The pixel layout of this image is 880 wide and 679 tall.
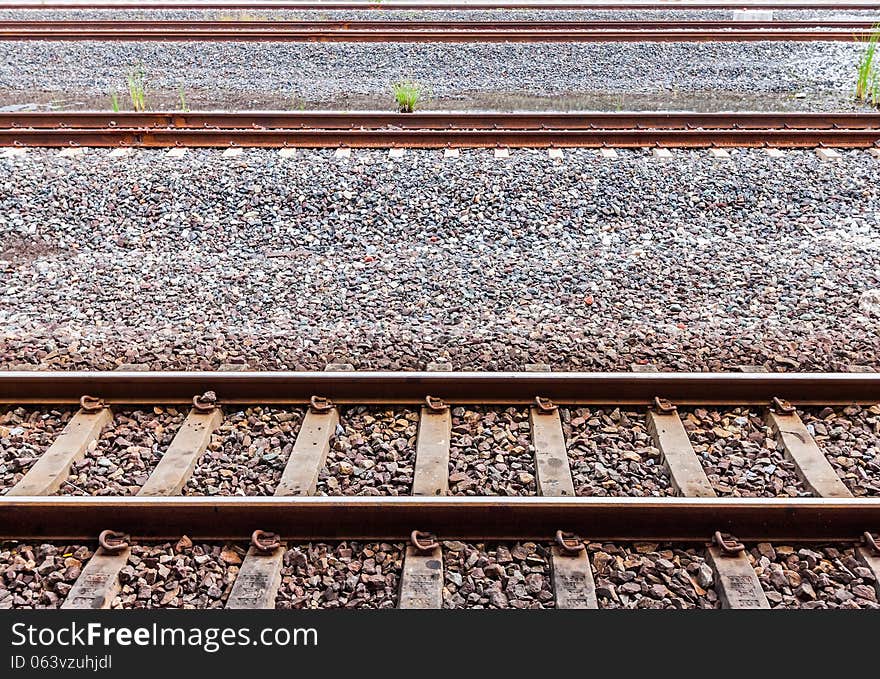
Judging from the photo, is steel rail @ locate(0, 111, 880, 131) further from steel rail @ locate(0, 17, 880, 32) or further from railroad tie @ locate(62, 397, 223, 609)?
steel rail @ locate(0, 17, 880, 32)

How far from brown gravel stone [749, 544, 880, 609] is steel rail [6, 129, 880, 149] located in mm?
5357

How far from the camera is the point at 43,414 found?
164 inches

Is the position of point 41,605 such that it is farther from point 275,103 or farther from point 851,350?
point 275,103

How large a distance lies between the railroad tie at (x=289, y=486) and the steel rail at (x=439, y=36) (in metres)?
9.93

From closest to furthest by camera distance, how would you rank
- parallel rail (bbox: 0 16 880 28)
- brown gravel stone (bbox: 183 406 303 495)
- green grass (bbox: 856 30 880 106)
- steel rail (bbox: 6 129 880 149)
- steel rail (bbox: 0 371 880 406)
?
brown gravel stone (bbox: 183 406 303 495) < steel rail (bbox: 0 371 880 406) < steel rail (bbox: 6 129 880 149) < green grass (bbox: 856 30 880 106) < parallel rail (bbox: 0 16 880 28)

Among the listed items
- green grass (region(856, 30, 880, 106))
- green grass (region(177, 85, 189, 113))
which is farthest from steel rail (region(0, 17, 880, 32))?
green grass (region(856, 30, 880, 106))

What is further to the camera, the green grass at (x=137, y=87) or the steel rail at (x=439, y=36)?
the steel rail at (x=439, y=36)

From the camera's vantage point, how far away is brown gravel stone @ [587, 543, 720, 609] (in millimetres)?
2955

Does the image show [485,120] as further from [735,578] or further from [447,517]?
[735,578]

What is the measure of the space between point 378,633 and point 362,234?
13.2ft

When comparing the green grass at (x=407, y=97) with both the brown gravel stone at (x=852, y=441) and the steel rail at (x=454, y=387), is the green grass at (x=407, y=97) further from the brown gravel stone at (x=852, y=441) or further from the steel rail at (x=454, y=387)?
the brown gravel stone at (x=852, y=441)

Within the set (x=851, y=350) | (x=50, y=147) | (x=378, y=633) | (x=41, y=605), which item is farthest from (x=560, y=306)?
(x=50, y=147)

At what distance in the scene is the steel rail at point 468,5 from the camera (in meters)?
15.2

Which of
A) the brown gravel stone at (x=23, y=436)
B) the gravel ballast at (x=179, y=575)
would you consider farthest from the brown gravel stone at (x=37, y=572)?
the brown gravel stone at (x=23, y=436)
